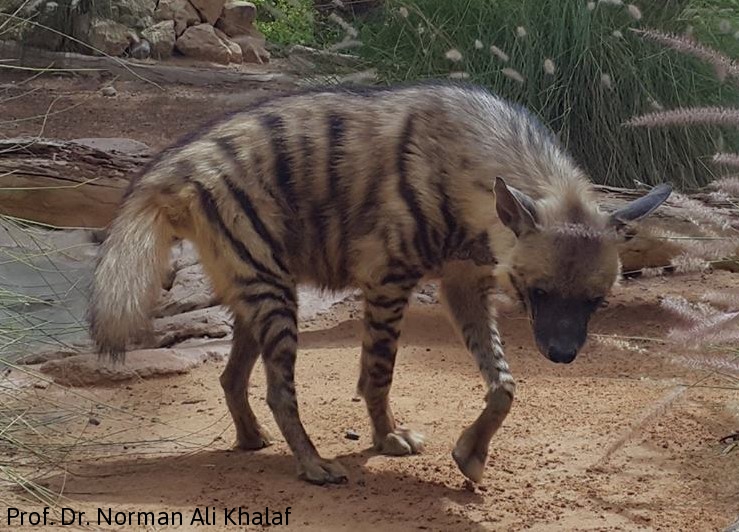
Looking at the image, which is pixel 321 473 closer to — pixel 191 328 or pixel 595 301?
pixel 595 301

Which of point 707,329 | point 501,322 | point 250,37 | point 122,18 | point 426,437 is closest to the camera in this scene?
point 707,329

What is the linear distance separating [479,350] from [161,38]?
10.2m

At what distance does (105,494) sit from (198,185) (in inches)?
46.0

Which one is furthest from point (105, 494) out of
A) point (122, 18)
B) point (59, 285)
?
point (122, 18)

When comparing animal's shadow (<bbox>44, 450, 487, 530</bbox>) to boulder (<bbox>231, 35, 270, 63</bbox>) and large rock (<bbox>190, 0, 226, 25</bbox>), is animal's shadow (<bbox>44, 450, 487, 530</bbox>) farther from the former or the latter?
large rock (<bbox>190, 0, 226, 25</bbox>)

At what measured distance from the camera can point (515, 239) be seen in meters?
3.99

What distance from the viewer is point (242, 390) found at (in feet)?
14.7

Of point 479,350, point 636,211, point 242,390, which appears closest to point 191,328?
point 242,390

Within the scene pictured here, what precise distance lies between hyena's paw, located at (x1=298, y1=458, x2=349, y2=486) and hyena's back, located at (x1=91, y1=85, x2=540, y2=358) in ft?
2.23

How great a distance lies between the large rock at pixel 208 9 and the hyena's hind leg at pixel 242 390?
10787 mm

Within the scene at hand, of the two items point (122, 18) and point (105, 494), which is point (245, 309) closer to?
point (105, 494)

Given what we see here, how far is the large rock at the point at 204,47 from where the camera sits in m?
13.9

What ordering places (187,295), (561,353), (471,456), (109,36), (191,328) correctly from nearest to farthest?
(561,353) → (471,456) → (191,328) → (187,295) → (109,36)

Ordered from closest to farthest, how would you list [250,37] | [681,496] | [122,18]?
[681,496] → [122,18] → [250,37]
